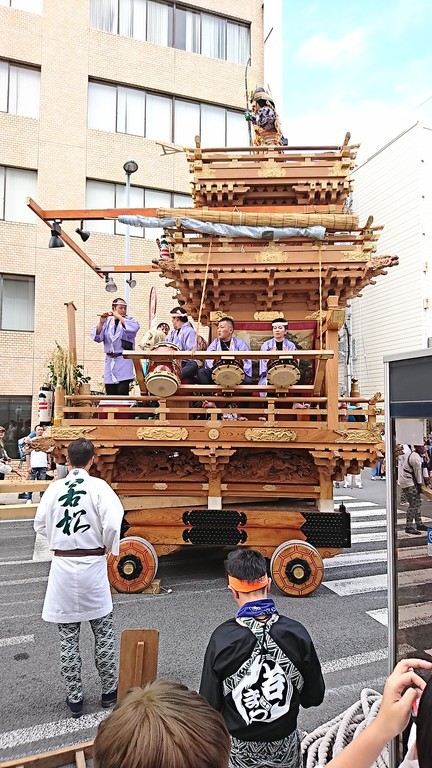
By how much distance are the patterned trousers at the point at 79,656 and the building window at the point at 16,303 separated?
14650 millimetres

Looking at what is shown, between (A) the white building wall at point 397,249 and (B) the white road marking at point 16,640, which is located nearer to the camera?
(B) the white road marking at point 16,640

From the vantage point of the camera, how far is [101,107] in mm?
18078

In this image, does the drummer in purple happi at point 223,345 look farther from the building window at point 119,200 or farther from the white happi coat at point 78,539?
the building window at point 119,200

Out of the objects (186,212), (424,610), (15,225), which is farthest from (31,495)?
(424,610)

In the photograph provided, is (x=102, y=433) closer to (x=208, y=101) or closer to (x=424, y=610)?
(x=424, y=610)

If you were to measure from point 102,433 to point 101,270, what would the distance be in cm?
538

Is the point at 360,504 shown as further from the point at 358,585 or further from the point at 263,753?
the point at 263,753

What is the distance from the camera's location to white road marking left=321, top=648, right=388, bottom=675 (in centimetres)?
412

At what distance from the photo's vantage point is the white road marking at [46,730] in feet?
10.3

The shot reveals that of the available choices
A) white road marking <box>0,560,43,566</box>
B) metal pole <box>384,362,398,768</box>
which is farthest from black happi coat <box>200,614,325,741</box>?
white road marking <box>0,560,43,566</box>

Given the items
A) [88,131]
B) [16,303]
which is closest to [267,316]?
[16,303]

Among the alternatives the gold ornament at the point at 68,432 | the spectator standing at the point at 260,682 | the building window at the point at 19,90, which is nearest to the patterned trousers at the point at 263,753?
the spectator standing at the point at 260,682

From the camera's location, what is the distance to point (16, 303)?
16.8m

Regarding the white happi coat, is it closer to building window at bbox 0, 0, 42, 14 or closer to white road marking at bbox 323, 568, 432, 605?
white road marking at bbox 323, 568, 432, 605
